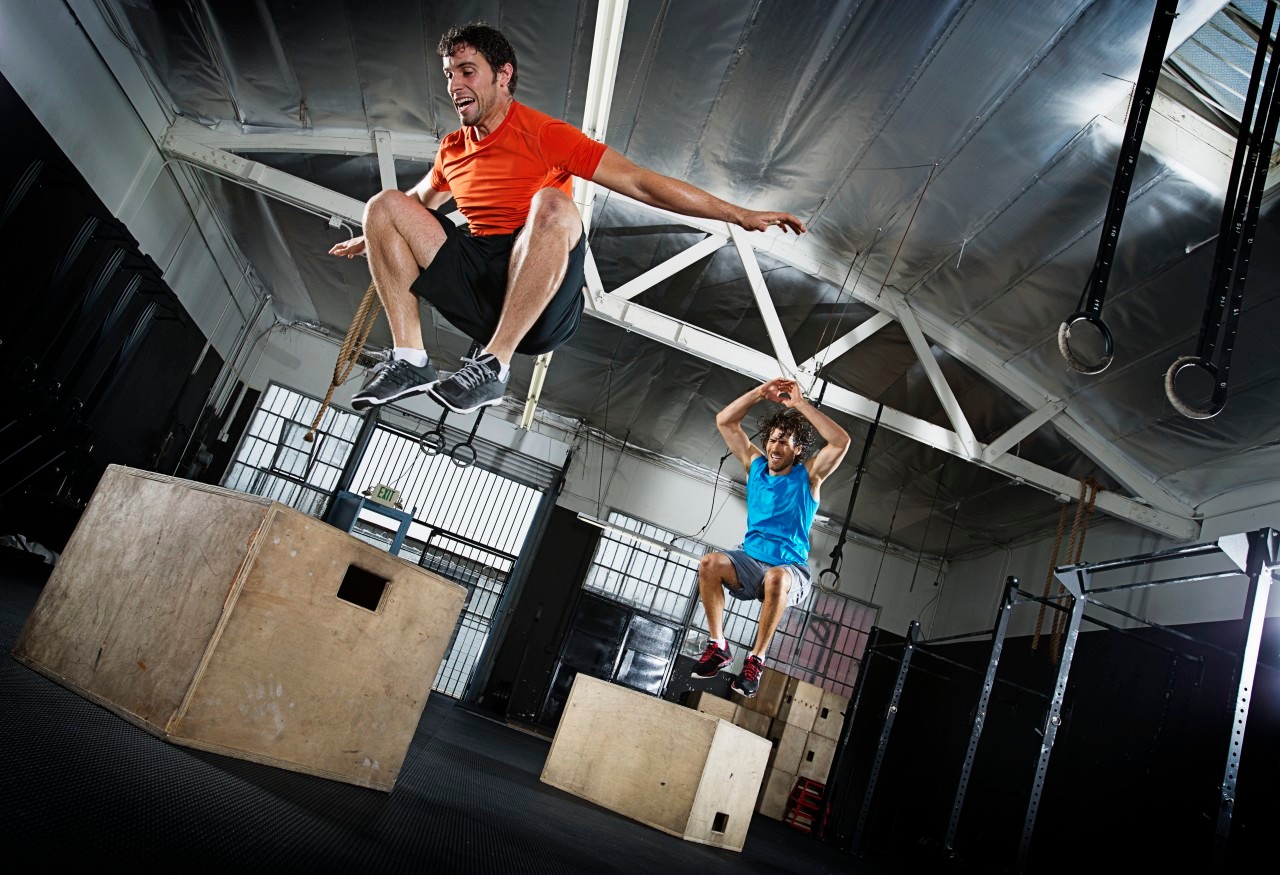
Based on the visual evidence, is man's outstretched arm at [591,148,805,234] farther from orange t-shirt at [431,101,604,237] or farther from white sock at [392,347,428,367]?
white sock at [392,347,428,367]

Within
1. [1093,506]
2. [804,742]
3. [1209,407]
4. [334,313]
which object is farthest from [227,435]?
[1209,407]

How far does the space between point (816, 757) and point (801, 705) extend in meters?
0.55

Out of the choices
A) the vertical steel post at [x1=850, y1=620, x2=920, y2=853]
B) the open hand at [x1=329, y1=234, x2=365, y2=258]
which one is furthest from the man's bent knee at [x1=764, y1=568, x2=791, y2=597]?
the vertical steel post at [x1=850, y1=620, x2=920, y2=853]

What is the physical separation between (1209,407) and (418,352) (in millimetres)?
2824

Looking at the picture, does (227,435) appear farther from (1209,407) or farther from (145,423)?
(1209,407)

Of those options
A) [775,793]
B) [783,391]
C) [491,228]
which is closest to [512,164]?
[491,228]

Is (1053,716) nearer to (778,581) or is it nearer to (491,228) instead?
(778,581)

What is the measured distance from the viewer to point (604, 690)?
3.90m

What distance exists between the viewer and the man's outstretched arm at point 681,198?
1.99 meters

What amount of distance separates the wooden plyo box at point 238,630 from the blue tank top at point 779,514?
75.5 inches

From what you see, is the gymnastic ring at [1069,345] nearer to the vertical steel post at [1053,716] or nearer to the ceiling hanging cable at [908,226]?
the vertical steel post at [1053,716]

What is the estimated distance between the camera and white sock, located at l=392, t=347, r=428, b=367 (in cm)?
199

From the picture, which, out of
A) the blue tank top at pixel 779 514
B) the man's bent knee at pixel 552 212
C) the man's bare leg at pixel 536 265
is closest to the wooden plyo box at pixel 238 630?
the man's bare leg at pixel 536 265

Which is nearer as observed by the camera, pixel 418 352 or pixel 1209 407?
pixel 418 352
